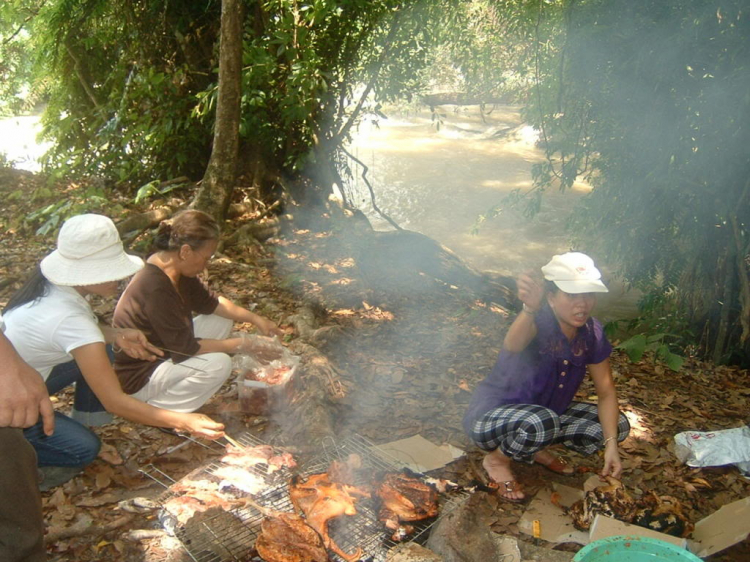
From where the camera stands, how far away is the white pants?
13.1 feet

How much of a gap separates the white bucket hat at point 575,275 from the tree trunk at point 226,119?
471 cm

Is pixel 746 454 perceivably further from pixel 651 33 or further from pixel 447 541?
pixel 651 33

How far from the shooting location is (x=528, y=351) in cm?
366

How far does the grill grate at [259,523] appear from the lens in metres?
2.96

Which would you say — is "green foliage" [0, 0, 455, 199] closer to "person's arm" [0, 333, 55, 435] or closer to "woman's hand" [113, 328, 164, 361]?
"woman's hand" [113, 328, 164, 361]

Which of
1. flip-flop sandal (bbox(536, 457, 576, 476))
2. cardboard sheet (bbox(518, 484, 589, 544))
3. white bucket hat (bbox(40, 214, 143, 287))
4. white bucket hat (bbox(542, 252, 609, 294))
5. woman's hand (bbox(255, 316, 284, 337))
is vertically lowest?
cardboard sheet (bbox(518, 484, 589, 544))

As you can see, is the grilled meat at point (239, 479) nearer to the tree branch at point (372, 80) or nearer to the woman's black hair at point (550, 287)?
the woman's black hair at point (550, 287)

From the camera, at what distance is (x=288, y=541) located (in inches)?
114

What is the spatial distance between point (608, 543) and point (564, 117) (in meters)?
5.25

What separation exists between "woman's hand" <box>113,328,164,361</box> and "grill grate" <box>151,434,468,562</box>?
0.80m

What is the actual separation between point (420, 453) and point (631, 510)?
1.38 metres

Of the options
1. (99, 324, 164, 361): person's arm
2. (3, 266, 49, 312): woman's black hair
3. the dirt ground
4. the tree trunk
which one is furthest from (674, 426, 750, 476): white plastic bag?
the tree trunk

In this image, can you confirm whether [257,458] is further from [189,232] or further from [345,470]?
[189,232]

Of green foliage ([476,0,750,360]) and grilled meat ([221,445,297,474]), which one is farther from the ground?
green foliage ([476,0,750,360])
